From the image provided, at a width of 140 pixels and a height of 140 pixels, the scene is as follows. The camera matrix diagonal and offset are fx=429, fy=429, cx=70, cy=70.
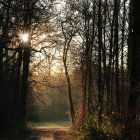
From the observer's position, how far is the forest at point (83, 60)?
51.5 feet

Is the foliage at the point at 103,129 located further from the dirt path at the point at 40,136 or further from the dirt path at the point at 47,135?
the dirt path at the point at 47,135

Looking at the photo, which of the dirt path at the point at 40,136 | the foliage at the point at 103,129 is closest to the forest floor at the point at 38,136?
the dirt path at the point at 40,136

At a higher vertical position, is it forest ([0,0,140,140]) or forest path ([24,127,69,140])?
forest ([0,0,140,140])

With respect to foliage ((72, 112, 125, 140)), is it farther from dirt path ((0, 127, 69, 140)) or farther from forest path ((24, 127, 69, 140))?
forest path ((24, 127, 69, 140))

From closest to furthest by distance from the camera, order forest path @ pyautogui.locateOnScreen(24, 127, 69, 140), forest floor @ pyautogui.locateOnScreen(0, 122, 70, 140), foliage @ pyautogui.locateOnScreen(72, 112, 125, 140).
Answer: foliage @ pyautogui.locateOnScreen(72, 112, 125, 140), forest floor @ pyautogui.locateOnScreen(0, 122, 70, 140), forest path @ pyautogui.locateOnScreen(24, 127, 69, 140)

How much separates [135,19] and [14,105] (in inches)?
1159

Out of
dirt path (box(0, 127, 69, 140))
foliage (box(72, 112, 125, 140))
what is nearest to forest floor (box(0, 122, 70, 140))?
dirt path (box(0, 127, 69, 140))

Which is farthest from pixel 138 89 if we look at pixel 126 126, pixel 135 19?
pixel 135 19

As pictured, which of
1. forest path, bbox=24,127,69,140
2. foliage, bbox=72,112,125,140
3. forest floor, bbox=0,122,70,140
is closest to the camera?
foliage, bbox=72,112,125,140

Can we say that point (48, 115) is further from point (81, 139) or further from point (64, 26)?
point (81, 139)

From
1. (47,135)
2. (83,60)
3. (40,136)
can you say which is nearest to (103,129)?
(40,136)

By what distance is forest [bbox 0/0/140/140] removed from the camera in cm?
1571

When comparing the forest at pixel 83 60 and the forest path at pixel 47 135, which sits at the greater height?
the forest at pixel 83 60

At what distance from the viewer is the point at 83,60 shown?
37.7m
